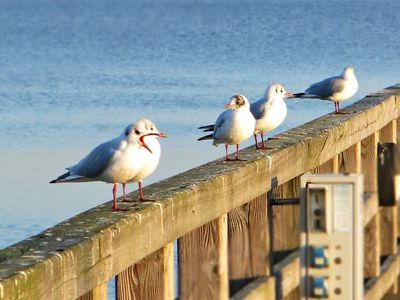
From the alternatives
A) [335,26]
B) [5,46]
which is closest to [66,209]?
[5,46]

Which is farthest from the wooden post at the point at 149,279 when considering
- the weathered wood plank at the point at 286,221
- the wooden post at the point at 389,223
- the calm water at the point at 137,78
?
the calm water at the point at 137,78

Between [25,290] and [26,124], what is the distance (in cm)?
1603

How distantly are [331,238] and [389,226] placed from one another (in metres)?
4.86

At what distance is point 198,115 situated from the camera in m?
19.9

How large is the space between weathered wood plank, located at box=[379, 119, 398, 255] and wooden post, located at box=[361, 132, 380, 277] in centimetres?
32

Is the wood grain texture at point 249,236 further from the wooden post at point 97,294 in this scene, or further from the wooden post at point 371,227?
the wooden post at point 371,227

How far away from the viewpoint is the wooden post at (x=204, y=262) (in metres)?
4.86

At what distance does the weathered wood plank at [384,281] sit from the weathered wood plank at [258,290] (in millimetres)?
1424

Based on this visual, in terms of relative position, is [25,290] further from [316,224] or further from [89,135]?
[89,135]

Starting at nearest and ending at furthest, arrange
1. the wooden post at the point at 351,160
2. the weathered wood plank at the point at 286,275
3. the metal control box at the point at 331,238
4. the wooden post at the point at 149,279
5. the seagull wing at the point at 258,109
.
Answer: the metal control box at the point at 331,238, the wooden post at the point at 149,279, the weathered wood plank at the point at 286,275, the wooden post at the point at 351,160, the seagull wing at the point at 258,109

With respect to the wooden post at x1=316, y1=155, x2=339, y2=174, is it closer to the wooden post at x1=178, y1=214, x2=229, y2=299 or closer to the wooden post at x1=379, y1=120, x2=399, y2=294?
the wooden post at x1=379, y1=120, x2=399, y2=294

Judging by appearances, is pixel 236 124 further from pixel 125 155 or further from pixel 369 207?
pixel 125 155

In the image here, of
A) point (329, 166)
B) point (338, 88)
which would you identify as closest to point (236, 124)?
point (329, 166)

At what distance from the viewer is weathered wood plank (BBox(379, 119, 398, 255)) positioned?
841 cm
